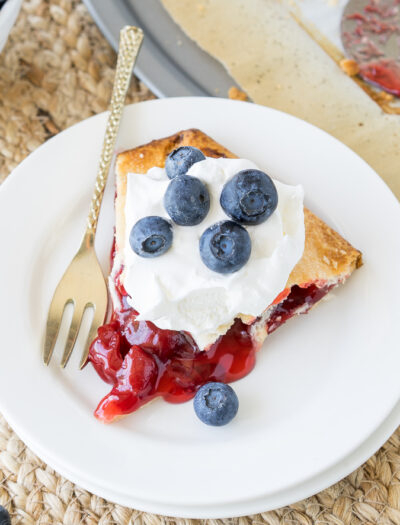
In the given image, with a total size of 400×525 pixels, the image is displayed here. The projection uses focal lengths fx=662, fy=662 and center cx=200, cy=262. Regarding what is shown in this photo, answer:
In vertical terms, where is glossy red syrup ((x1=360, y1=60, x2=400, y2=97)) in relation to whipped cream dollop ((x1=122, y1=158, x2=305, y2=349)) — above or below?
above

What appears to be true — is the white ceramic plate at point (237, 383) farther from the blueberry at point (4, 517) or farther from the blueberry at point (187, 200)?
the blueberry at point (187, 200)

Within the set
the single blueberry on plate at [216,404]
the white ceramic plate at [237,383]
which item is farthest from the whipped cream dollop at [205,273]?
the white ceramic plate at [237,383]

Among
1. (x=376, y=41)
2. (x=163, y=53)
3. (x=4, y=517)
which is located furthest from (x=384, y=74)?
(x=4, y=517)

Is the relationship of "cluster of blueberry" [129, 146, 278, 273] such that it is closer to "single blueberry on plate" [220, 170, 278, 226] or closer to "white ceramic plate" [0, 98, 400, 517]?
"single blueberry on plate" [220, 170, 278, 226]

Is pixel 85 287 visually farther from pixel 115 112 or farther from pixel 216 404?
pixel 115 112

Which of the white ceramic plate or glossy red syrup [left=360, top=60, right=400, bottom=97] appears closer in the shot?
the white ceramic plate

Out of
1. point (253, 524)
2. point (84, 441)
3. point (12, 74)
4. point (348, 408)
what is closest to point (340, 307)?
point (348, 408)

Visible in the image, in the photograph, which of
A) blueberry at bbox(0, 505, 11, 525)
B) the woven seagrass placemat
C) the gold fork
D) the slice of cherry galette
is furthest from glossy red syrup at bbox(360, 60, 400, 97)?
blueberry at bbox(0, 505, 11, 525)
